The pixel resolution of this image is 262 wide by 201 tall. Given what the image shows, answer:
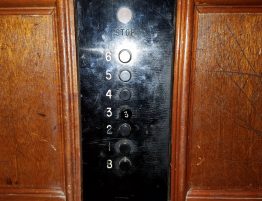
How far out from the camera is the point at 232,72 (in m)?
0.66

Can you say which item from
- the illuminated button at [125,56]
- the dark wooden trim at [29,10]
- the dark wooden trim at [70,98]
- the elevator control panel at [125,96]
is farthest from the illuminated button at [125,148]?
the dark wooden trim at [29,10]

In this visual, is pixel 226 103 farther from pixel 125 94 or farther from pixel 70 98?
pixel 70 98

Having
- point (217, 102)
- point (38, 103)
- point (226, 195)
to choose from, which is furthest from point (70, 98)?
point (226, 195)

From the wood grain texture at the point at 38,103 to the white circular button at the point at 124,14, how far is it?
11 centimetres

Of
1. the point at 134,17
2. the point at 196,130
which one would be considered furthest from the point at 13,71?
the point at 196,130

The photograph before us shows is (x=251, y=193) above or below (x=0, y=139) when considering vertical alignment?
below

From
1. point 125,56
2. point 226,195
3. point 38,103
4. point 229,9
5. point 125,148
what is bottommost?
point 226,195

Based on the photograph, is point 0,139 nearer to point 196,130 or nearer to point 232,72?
point 196,130

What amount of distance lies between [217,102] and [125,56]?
0.26m

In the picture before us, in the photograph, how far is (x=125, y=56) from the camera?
64 centimetres

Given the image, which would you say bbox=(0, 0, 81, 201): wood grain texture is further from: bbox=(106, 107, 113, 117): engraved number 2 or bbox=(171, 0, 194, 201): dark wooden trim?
bbox=(171, 0, 194, 201): dark wooden trim

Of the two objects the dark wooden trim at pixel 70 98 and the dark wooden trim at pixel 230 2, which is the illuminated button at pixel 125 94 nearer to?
the dark wooden trim at pixel 70 98

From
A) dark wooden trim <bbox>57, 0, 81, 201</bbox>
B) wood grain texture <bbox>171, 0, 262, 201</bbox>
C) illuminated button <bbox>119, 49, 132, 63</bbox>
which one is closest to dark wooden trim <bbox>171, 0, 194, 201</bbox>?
wood grain texture <bbox>171, 0, 262, 201</bbox>

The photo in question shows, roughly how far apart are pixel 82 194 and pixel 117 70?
34 centimetres
